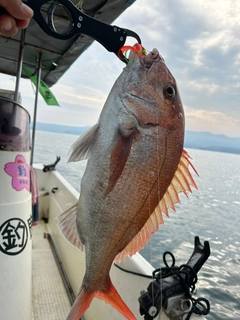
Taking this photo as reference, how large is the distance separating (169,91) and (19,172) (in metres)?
1.27

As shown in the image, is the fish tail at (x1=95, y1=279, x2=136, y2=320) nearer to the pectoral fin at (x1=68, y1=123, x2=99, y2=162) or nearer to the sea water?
the pectoral fin at (x1=68, y1=123, x2=99, y2=162)

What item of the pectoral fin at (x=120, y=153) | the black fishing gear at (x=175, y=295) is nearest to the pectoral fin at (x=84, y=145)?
the pectoral fin at (x=120, y=153)

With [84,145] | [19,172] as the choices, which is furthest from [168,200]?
[19,172]

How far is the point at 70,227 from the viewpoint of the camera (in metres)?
1.28

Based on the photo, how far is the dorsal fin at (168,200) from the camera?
1.22 meters

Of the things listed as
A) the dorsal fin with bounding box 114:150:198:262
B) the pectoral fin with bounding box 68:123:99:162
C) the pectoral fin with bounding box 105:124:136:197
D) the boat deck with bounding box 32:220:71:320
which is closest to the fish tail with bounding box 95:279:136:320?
the dorsal fin with bounding box 114:150:198:262

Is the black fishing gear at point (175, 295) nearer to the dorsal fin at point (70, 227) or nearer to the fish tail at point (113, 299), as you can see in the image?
the fish tail at point (113, 299)

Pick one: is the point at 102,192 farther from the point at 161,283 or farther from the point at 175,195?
the point at 161,283

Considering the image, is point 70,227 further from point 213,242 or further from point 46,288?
point 213,242

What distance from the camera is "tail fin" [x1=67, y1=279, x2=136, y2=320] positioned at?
1.14 m

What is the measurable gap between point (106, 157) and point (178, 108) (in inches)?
16.0

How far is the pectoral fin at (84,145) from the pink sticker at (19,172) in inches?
34.7

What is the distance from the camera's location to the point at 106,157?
1169 millimetres

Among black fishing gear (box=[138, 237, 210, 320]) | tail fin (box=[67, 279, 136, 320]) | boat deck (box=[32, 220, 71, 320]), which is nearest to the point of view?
tail fin (box=[67, 279, 136, 320])
